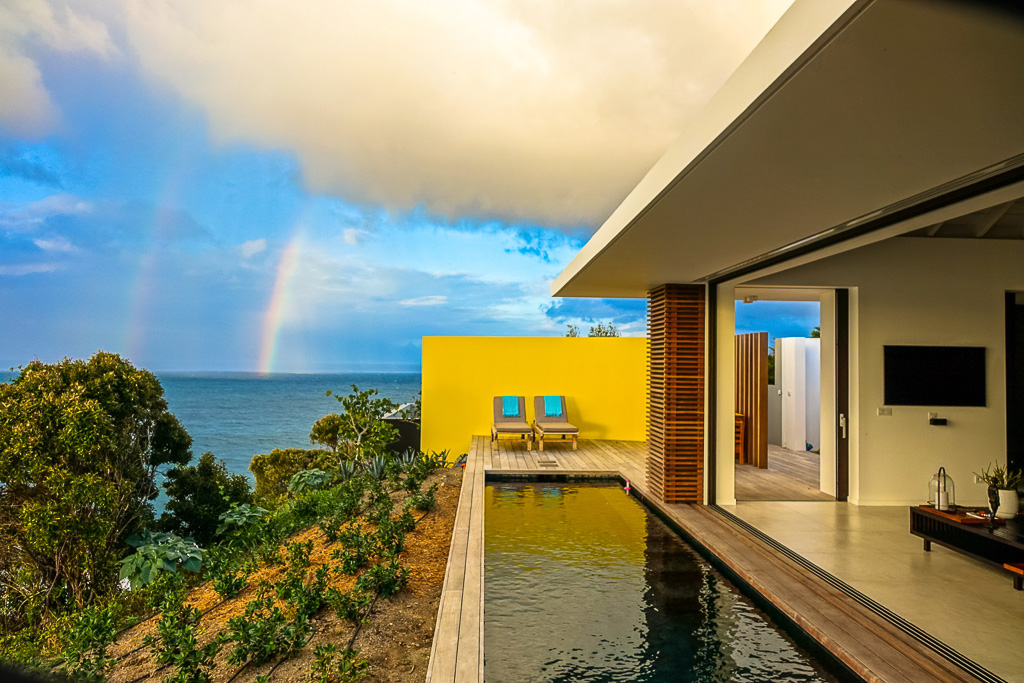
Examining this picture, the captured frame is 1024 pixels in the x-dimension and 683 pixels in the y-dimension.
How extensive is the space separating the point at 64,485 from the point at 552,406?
8.34 meters

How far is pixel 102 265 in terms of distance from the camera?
178 feet

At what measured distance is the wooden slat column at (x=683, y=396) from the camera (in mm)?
8320

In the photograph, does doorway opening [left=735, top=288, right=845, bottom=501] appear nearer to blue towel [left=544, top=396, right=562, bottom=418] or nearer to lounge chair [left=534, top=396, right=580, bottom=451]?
lounge chair [left=534, top=396, right=580, bottom=451]

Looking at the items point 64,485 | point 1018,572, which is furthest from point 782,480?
point 64,485

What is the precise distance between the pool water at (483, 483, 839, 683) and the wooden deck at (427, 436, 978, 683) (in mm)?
177

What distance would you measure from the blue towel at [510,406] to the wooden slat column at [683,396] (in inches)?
221

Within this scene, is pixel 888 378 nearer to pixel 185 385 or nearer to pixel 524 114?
pixel 524 114

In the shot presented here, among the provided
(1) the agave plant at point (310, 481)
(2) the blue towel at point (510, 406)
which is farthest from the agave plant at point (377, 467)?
(2) the blue towel at point (510, 406)

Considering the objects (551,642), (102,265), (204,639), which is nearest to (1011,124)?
(551,642)

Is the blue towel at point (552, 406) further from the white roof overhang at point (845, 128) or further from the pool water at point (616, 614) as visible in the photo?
the white roof overhang at point (845, 128)

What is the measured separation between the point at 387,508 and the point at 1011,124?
617 cm

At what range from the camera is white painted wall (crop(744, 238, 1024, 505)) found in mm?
7887

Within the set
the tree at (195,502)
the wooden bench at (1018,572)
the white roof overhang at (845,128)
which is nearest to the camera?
the white roof overhang at (845,128)

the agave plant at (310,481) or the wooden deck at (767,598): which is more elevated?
the wooden deck at (767,598)
